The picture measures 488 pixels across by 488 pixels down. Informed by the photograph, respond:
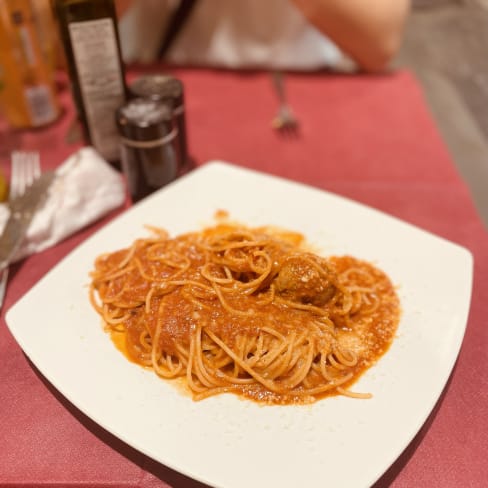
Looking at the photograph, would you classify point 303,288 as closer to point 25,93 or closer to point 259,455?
point 259,455

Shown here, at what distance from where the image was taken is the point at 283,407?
123 cm

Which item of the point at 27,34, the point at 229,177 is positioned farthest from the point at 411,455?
the point at 27,34

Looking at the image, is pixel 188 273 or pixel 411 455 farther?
pixel 188 273

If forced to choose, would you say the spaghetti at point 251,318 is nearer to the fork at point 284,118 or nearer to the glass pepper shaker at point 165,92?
the glass pepper shaker at point 165,92

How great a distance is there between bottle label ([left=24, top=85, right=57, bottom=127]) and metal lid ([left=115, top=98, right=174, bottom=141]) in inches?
32.2

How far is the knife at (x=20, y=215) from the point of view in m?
1.75

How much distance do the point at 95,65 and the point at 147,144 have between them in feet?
1.44

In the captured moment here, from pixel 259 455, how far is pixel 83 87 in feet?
5.24

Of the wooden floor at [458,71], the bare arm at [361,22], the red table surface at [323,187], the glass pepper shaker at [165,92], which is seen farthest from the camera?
the bare arm at [361,22]

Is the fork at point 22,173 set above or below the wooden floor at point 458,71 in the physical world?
above

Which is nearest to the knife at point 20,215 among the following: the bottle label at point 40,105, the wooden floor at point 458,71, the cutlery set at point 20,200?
the cutlery set at point 20,200

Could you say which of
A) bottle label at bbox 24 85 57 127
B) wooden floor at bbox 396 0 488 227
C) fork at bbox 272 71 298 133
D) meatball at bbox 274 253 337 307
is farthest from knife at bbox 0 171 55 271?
wooden floor at bbox 396 0 488 227

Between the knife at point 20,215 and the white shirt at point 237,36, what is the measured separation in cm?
154

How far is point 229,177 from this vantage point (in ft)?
6.53
